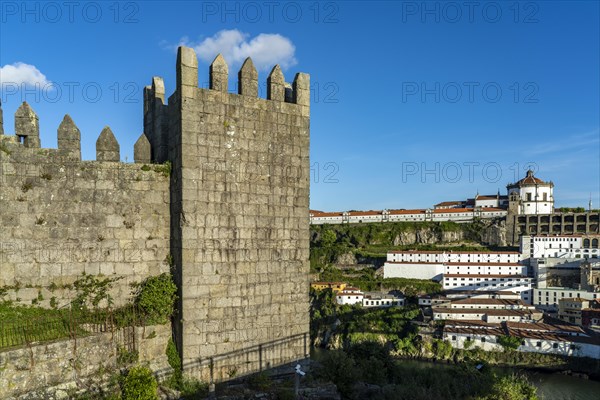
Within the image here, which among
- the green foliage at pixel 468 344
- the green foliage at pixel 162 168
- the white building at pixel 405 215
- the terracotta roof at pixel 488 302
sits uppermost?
the green foliage at pixel 162 168

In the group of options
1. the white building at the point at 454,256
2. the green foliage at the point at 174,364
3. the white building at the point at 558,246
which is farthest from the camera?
the white building at the point at 558,246

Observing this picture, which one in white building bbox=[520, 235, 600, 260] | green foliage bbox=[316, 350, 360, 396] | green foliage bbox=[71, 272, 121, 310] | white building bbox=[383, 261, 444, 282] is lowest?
white building bbox=[383, 261, 444, 282]

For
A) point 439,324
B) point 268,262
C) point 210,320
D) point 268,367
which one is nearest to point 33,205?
point 210,320

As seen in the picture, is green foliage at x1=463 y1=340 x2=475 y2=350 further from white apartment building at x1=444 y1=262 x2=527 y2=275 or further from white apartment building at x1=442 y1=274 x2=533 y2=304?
white apartment building at x1=444 y1=262 x2=527 y2=275

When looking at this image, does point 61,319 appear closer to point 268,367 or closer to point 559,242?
point 268,367

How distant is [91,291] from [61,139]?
10.8 ft

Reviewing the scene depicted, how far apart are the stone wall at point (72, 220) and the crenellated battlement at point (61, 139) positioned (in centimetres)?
2

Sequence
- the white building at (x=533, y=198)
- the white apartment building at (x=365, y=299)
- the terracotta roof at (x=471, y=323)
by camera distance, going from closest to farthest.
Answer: the terracotta roof at (x=471, y=323), the white apartment building at (x=365, y=299), the white building at (x=533, y=198)

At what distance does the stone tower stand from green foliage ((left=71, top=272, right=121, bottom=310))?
1497 millimetres

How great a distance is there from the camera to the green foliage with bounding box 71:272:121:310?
9.18m

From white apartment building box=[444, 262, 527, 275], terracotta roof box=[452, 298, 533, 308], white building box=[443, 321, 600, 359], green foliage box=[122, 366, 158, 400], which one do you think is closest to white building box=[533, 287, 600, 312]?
terracotta roof box=[452, 298, 533, 308]

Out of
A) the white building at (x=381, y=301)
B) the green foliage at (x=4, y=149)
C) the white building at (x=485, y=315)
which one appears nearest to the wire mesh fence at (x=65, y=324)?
the green foliage at (x=4, y=149)

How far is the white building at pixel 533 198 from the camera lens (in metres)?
100

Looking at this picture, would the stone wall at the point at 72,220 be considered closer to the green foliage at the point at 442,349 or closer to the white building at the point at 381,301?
the green foliage at the point at 442,349
